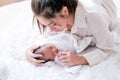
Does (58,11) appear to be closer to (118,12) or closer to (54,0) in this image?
(54,0)

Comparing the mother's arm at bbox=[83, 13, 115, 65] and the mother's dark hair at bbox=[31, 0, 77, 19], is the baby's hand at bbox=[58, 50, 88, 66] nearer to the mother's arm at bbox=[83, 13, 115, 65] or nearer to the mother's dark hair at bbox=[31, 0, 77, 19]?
the mother's arm at bbox=[83, 13, 115, 65]

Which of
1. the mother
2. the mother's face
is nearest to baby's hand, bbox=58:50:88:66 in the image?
the mother

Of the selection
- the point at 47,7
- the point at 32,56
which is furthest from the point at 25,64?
the point at 47,7

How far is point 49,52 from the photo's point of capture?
1.03 meters

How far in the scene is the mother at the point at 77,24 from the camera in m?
0.96

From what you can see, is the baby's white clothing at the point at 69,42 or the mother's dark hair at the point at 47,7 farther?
the baby's white clothing at the point at 69,42

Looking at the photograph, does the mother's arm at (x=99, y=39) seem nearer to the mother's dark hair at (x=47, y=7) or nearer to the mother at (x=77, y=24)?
the mother at (x=77, y=24)

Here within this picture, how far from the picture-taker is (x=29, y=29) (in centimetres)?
127

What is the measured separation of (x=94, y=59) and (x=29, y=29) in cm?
43

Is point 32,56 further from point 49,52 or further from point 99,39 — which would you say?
point 99,39

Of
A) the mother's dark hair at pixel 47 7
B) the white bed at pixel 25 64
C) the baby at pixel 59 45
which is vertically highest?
the mother's dark hair at pixel 47 7

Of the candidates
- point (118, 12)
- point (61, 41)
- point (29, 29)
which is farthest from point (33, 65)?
point (118, 12)

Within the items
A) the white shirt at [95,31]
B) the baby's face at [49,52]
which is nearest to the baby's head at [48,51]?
the baby's face at [49,52]

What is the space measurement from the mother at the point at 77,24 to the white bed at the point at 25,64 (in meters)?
0.04
